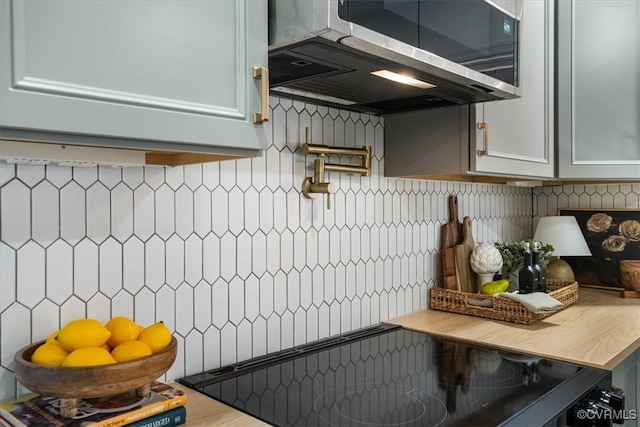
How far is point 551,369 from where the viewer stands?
4.55ft

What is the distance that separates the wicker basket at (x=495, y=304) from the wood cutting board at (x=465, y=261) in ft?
0.30

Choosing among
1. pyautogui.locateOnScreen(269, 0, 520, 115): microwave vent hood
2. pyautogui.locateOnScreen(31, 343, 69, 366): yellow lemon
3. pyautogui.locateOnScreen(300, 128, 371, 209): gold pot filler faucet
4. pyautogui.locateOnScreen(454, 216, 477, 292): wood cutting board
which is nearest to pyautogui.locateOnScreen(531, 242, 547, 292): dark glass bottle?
pyautogui.locateOnScreen(454, 216, 477, 292): wood cutting board

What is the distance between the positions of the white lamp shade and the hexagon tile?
75cm

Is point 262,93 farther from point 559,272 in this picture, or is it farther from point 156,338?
point 559,272

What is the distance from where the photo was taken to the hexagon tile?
107cm

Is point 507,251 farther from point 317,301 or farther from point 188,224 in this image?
point 188,224

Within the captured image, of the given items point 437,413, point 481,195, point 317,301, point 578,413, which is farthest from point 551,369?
point 481,195

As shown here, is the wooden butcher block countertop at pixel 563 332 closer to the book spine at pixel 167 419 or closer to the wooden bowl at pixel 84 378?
the book spine at pixel 167 419

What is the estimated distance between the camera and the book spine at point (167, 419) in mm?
972

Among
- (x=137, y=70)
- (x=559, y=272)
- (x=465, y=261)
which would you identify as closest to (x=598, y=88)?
(x=559, y=272)

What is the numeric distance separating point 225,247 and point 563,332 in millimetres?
1134

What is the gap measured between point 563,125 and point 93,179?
1902mm

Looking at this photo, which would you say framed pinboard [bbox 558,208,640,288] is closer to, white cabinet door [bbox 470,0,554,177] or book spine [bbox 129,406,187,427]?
white cabinet door [bbox 470,0,554,177]

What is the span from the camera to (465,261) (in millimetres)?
2115
